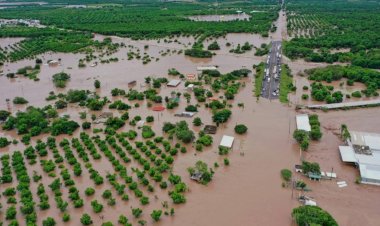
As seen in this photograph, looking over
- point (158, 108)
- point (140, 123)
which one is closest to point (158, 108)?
point (158, 108)

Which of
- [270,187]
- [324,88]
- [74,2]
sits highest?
[74,2]

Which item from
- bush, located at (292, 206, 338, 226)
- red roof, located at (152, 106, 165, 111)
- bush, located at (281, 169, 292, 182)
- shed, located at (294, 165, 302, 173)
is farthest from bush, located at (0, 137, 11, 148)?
bush, located at (292, 206, 338, 226)

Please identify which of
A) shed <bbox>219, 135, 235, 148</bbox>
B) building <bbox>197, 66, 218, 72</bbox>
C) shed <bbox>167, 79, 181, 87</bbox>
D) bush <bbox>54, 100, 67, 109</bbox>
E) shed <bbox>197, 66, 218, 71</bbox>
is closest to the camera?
shed <bbox>219, 135, 235, 148</bbox>

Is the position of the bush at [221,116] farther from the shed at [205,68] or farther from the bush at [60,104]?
the bush at [60,104]

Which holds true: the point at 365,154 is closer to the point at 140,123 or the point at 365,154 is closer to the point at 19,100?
the point at 140,123

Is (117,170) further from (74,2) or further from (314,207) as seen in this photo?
(74,2)

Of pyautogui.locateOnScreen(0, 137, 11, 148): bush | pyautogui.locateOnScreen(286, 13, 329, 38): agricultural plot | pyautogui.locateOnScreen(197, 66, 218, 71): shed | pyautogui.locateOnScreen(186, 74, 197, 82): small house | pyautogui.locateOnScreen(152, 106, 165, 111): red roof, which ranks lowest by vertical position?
pyautogui.locateOnScreen(0, 137, 11, 148): bush

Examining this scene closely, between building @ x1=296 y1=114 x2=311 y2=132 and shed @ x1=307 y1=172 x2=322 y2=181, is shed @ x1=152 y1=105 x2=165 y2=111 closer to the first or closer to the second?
building @ x1=296 y1=114 x2=311 y2=132

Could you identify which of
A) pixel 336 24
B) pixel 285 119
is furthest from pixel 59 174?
pixel 336 24
